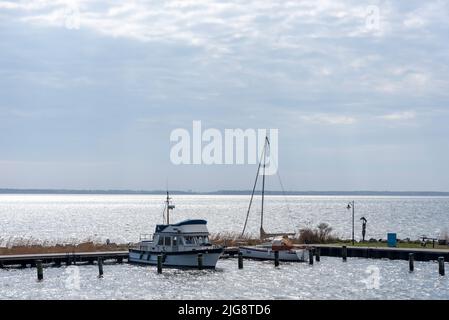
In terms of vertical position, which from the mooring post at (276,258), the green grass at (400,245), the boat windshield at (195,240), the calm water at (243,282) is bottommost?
the calm water at (243,282)

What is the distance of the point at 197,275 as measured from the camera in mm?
59688

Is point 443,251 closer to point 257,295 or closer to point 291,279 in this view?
point 291,279

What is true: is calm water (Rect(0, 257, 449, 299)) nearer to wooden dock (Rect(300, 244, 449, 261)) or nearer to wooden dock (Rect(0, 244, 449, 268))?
wooden dock (Rect(300, 244, 449, 261))

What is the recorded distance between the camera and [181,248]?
214ft

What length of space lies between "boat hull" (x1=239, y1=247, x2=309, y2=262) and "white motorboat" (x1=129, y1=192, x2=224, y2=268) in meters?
7.45

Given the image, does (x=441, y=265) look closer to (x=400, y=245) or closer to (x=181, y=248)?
(x=400, y=245)

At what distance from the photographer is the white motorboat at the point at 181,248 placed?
6306 centimetres

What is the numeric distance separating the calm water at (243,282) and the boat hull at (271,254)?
4.59 feet

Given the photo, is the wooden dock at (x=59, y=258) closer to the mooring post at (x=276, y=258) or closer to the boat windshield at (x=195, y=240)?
the boat windshield at (x=195, y=240)

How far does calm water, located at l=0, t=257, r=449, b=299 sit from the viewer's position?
4853 centimetres

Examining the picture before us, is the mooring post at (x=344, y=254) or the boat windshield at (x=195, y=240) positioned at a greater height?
the boat windshield at (x=195, y=240)

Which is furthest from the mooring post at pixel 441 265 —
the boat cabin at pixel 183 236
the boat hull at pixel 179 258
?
the boat cabin at pixel 183 236

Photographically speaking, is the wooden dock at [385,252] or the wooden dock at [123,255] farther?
the wooden dock at [385,252]
